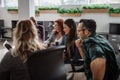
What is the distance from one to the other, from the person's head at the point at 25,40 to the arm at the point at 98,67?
21.7 inches

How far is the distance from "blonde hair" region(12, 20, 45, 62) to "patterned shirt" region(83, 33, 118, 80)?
19.7 inches

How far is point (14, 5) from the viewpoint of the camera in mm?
8281

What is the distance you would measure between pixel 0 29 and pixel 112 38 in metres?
4.56

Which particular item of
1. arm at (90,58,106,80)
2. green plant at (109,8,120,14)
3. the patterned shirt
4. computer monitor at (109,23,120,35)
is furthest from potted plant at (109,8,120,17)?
arm at (90,58,106,80)

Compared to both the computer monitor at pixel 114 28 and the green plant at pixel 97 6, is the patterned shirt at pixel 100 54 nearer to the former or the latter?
the computer monitor at pixel 114 28

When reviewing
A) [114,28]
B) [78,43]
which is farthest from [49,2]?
[78,43]

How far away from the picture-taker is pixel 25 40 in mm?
1918

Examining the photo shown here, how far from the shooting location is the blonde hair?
183 cm

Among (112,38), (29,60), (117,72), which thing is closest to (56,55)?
(29,60)

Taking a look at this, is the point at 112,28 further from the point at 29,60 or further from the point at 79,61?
the point at 29,60

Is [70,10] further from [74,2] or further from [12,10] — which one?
[12,10]

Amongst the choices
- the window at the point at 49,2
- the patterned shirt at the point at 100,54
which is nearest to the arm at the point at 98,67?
the patterned shirt at the point at 100,54

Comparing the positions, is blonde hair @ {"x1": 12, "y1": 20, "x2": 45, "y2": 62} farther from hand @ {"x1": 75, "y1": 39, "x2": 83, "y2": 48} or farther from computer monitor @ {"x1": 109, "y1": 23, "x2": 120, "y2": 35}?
computer monitor @ {"x1": 109, "y1": 23, "x2": 120, "y2": 35}

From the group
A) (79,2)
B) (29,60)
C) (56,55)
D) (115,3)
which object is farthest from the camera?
(79,2)
